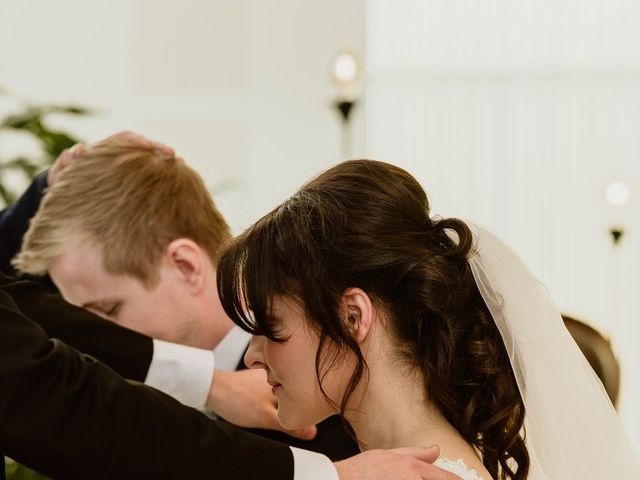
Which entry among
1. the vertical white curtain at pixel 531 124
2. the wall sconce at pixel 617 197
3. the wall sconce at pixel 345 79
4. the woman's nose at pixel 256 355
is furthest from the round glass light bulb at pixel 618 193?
the woman's nose at pixel 256 355

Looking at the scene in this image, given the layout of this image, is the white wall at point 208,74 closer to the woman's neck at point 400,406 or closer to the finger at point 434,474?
the woman's neck at point 400,406

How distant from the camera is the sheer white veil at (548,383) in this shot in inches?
68.4

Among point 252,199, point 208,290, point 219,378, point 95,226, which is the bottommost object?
point 252,199

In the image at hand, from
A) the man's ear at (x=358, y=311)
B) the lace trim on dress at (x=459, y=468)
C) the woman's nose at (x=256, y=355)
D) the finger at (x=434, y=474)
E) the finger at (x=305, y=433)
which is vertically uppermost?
the man's ear at (x=358, y=311)

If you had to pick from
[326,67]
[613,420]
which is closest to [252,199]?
[326,67]

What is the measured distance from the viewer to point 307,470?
66.6 inches

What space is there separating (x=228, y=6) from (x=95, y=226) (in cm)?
548

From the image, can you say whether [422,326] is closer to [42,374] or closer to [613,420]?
[613,420]

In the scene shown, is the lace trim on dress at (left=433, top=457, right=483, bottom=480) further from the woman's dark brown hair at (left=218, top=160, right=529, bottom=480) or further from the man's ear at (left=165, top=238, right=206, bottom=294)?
the man's ear at (left=165, top=238, right=206, bottom=294)

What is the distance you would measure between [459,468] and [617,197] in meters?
5.99

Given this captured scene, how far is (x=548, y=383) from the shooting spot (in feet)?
5.84

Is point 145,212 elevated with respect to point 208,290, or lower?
elevated

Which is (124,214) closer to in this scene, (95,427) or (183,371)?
(183,371)

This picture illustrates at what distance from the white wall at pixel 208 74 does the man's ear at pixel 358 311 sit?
226 inches
